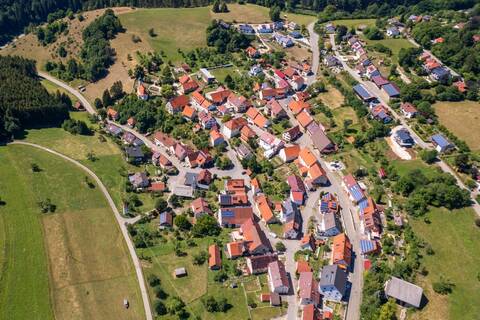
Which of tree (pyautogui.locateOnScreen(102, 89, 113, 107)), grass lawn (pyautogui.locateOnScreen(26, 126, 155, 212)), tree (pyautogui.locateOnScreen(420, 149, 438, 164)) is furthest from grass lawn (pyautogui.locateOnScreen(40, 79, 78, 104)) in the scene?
tree (pyautogui.locateOnScreen(420, 149, 438, 164))

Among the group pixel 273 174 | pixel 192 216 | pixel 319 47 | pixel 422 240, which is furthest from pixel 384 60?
pixel 192 216

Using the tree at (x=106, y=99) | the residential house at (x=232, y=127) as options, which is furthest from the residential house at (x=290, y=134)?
the tree at (x=106, y=99)

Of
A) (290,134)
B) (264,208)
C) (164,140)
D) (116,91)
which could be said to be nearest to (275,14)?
(116,91)

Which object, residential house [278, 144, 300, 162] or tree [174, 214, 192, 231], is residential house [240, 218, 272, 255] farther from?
residential house [278, 144, 300, 162]

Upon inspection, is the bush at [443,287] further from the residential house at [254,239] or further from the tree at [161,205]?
the tree at [161,205]

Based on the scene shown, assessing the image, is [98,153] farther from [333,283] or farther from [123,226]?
[333,283]
